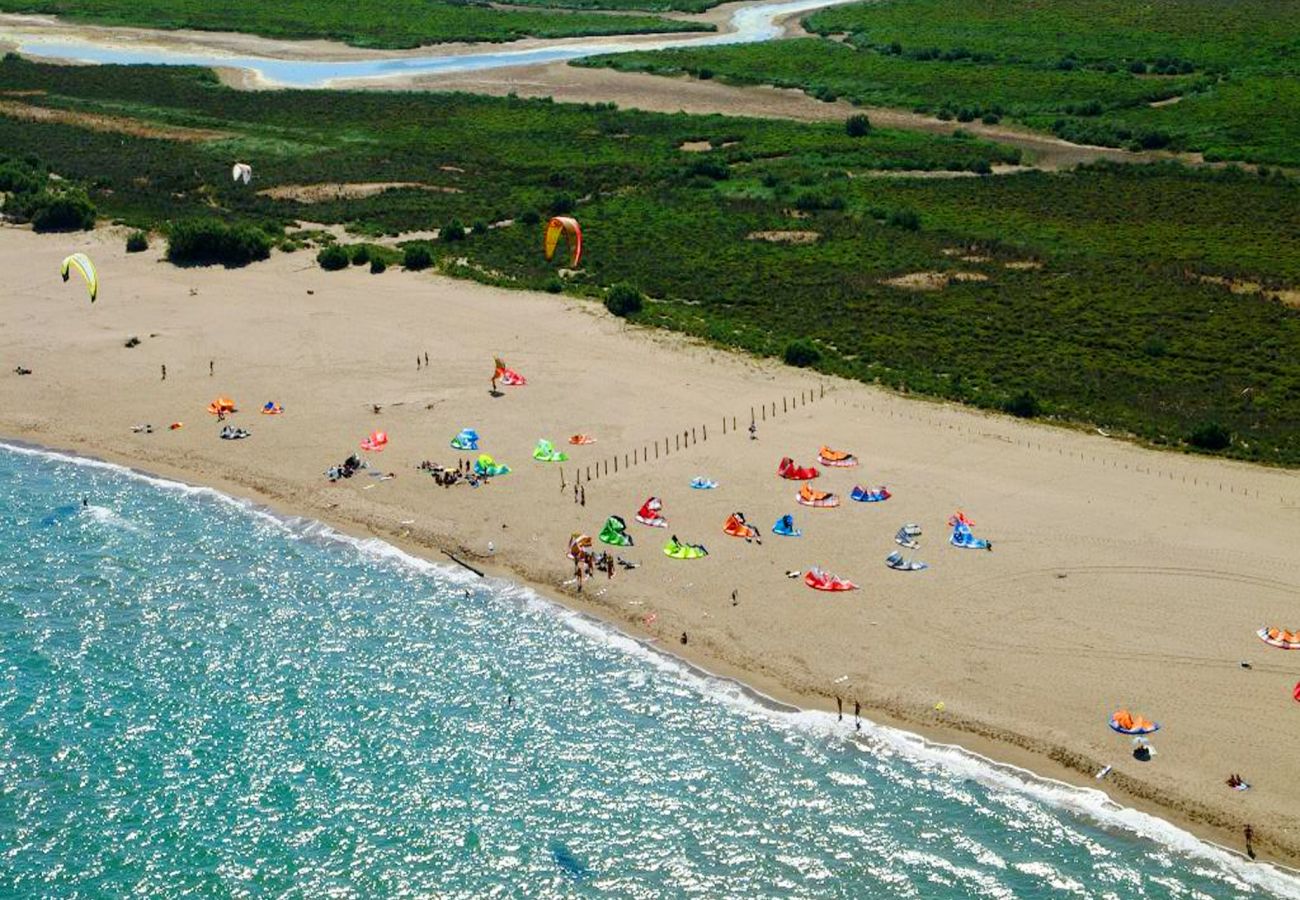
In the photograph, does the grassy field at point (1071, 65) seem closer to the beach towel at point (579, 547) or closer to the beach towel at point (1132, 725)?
A: the beach towel at point (579, 547)

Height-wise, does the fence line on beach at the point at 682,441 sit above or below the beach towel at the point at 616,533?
above

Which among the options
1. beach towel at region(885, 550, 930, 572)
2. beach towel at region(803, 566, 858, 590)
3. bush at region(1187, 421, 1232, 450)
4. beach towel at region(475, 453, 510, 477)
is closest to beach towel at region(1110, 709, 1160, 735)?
beach towel at region(885, 550, 930, 572)

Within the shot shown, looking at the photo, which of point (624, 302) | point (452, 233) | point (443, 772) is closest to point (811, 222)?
point (452, 233)

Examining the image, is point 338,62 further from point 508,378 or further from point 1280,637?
point 1280,637

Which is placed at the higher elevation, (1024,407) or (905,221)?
(905,221)

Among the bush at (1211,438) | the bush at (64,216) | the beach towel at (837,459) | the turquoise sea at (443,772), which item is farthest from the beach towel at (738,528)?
the bush at (64,216)

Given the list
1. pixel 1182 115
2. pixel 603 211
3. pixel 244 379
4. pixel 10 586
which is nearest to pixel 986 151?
pixel 1182 115
